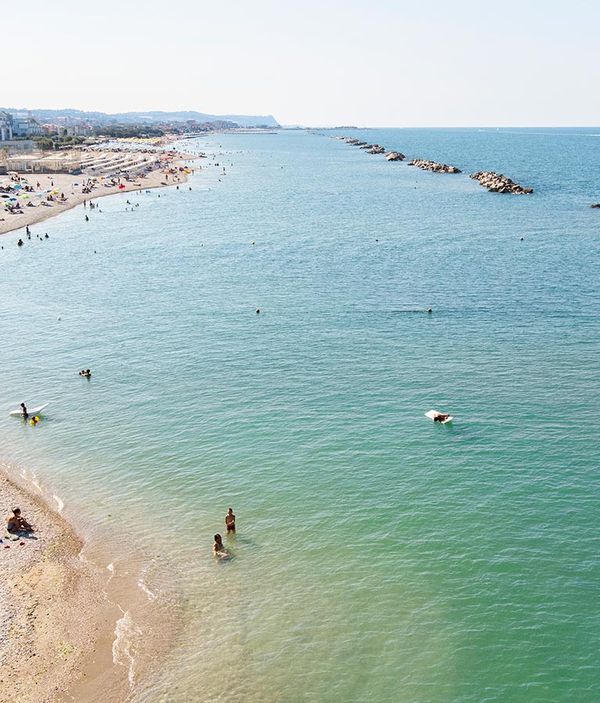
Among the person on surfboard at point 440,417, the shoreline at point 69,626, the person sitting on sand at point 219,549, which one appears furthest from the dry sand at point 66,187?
the person sitting on sand at point 219,549

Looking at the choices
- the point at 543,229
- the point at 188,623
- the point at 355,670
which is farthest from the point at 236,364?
the point at 543,229

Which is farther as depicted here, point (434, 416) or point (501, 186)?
point (501, 186)

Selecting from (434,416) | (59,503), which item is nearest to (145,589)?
(59,503)

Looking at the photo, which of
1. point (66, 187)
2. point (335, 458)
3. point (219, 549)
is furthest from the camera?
point (66, 187)

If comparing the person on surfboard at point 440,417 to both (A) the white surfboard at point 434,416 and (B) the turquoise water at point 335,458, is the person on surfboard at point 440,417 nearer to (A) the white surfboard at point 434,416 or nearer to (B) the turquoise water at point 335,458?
(A) the white surfboard at point 434,416

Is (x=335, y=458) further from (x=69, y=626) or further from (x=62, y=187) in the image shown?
(x=62, y=187)

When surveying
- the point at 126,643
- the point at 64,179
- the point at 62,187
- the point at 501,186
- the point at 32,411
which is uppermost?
the point at 501,186

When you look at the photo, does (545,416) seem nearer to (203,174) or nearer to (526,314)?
(526,314)
